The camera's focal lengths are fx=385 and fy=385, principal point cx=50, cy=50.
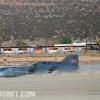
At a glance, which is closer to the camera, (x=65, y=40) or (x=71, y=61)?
(x=71, y=61)

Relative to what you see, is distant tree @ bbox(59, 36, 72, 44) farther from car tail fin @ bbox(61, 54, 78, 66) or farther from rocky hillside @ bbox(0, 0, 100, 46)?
car tail fin @ bbox(61, 54, 78, 66)

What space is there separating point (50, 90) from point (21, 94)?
5.63ft

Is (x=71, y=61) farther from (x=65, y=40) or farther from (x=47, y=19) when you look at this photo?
(x=47, y=19)

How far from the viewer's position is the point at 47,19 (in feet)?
361

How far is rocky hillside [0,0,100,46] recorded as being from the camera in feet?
324

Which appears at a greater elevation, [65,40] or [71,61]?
[65,40]

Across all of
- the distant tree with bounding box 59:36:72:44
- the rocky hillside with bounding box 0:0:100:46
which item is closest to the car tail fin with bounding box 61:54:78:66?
the rocky hillside with bounding box 0:0:100:46

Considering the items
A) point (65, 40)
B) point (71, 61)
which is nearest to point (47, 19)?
point (65, 40)

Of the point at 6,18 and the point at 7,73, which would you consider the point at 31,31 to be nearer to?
the point at 6,18

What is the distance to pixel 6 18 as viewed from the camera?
112000 millimetres

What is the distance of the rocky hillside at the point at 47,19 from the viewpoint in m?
98.7

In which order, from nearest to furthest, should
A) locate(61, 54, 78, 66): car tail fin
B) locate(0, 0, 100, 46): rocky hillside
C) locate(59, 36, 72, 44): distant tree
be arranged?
locate(61, 54, 78, 66): car tail fin, locate(59, 36, 72, 44): distant tree, locate(0, 0, 100, 46): rocky hillside

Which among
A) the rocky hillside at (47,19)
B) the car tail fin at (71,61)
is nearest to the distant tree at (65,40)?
the rocky hillside at (47,19)

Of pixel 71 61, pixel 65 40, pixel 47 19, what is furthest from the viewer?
pixel 47 19
